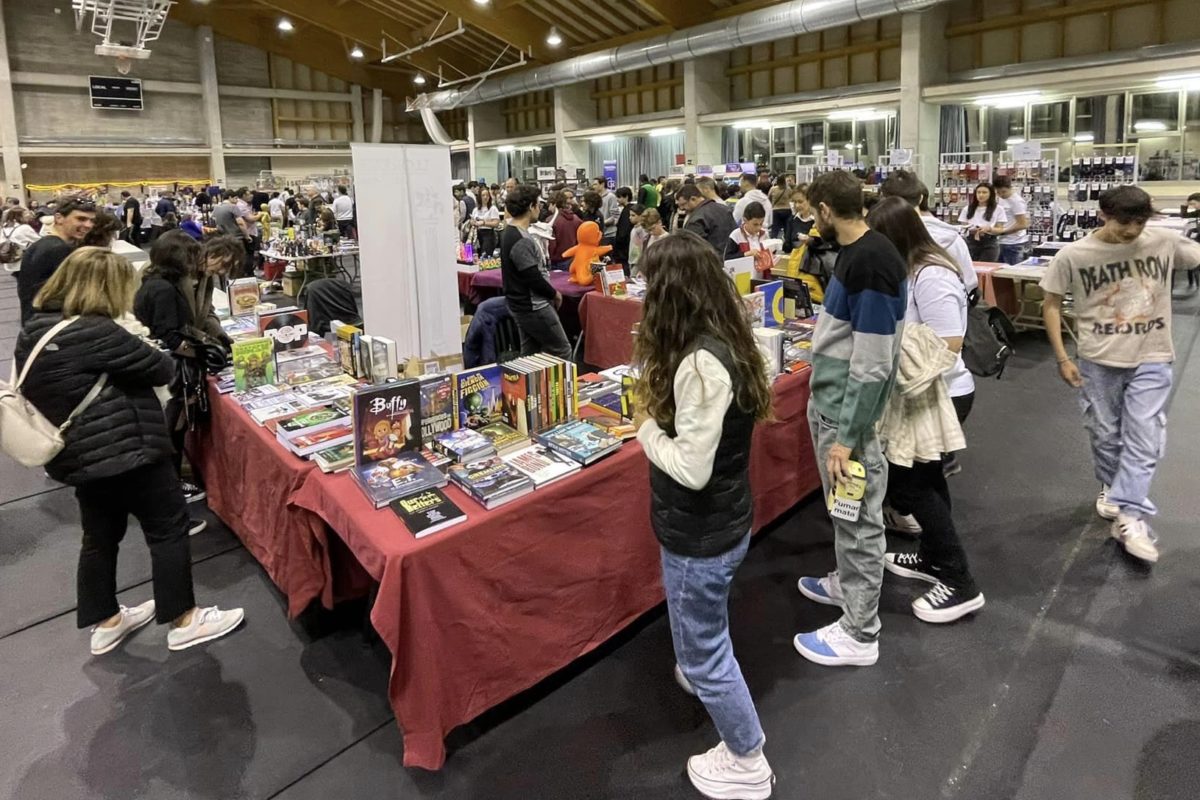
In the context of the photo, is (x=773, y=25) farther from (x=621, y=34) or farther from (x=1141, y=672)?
(x=1141, y=672)

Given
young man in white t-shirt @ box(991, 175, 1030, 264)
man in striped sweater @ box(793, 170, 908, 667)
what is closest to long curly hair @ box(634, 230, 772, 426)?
man in striped sweater @ box(793, 170, 908, 667)

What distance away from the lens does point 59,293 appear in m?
2.12

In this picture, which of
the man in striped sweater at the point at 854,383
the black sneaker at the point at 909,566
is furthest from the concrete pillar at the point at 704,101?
the man in striped sweater at the point at 854,383

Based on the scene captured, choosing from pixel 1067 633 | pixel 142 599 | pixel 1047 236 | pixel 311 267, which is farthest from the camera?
pixel 311 267

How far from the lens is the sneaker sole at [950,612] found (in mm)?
2473

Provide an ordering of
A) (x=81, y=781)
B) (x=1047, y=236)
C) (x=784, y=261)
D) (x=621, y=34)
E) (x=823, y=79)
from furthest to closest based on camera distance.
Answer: (x=621, y=34), (x=823, y=79), (x=1047, y=236), (x=784, y=261), (x=81, y=781)

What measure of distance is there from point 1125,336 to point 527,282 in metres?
2.80

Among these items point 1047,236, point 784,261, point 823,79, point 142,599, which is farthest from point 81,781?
point 823,79

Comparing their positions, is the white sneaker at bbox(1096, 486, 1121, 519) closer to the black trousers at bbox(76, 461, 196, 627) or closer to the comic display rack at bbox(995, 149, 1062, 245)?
the black trousers at bbox(76, 461, 196, 627)

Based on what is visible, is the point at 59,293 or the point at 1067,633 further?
the point at 1067,633

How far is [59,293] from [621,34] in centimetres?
1506

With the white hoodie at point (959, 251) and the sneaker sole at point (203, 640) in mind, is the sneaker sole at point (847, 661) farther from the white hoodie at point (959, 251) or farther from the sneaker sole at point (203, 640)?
the sneaker sole at point (203, 640)

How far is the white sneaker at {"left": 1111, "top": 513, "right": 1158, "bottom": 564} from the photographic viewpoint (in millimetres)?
2801

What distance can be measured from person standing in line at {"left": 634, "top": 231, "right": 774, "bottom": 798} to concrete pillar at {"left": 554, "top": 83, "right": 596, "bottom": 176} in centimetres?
1705
